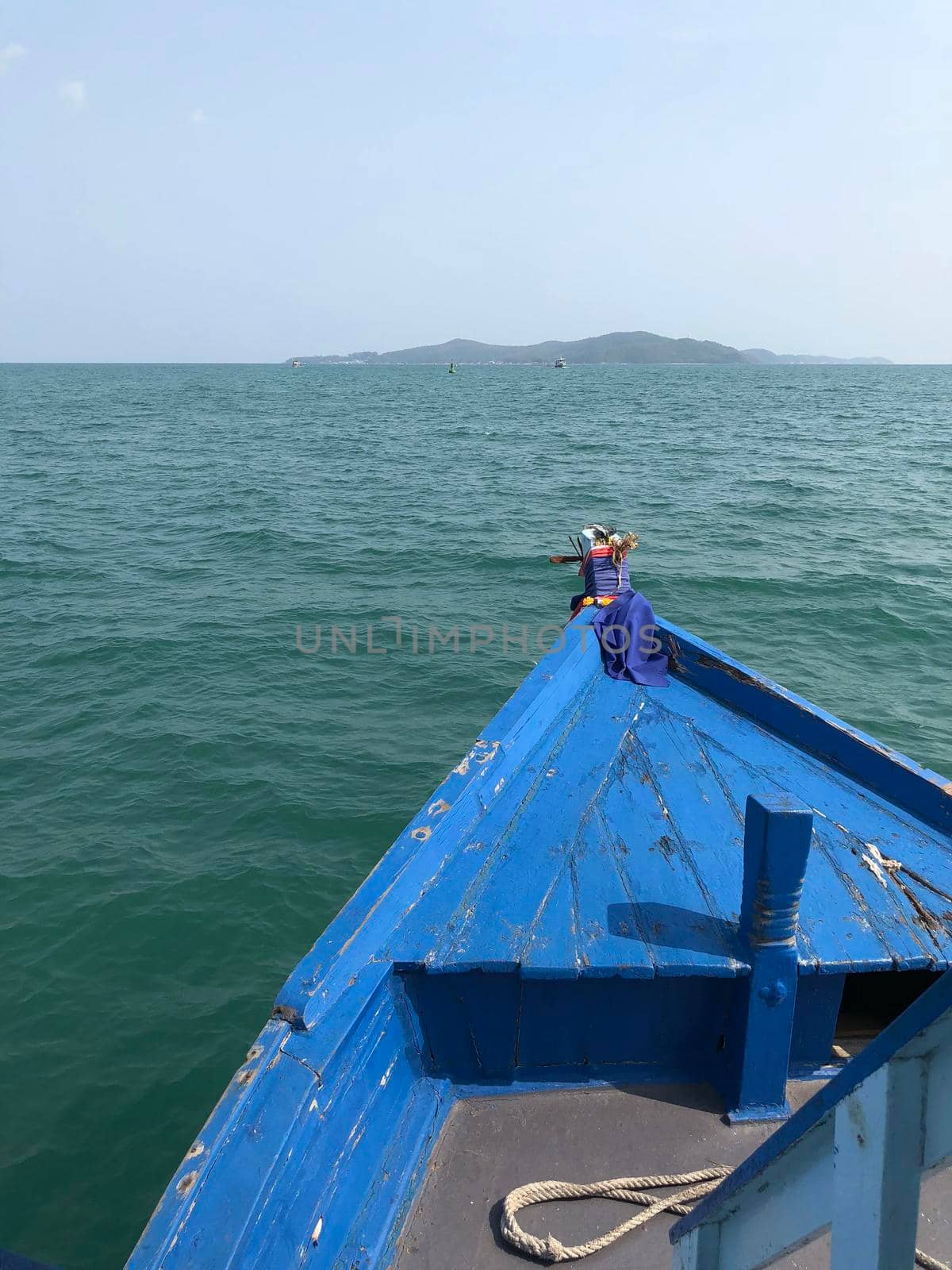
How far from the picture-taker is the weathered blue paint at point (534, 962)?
7.95 feet

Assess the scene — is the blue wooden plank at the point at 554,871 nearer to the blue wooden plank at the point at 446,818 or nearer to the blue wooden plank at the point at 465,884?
the blue wooden plank at the point at 465,884

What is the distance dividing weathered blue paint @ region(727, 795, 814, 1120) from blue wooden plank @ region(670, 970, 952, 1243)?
152cm

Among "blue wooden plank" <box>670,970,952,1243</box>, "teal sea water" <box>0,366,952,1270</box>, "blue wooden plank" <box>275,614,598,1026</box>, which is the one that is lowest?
"teal sea water" <box>0,366,952,1270</box>

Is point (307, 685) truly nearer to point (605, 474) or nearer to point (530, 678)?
point (530, 678)

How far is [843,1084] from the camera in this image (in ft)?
3.68

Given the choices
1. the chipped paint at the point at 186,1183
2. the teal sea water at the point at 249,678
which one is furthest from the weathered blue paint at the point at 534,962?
the teal sea water at the point at 249,678

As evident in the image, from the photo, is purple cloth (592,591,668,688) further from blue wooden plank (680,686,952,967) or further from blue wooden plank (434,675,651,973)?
blue wooden plank (434,675,651,973)

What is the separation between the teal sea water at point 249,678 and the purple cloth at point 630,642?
324 cm

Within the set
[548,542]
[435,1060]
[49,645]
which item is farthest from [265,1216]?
[548,542]

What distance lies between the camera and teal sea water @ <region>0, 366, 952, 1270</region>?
562cm

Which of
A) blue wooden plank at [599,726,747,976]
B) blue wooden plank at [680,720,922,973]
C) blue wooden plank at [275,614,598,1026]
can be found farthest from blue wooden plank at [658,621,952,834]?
blue wooden plank at [599,726,747,976]

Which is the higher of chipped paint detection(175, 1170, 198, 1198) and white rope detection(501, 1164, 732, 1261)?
chipped paint detection(175, 1170, 198, 1198)

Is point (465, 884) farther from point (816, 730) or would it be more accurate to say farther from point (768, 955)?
point (816, 730)

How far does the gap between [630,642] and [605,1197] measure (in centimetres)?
376
